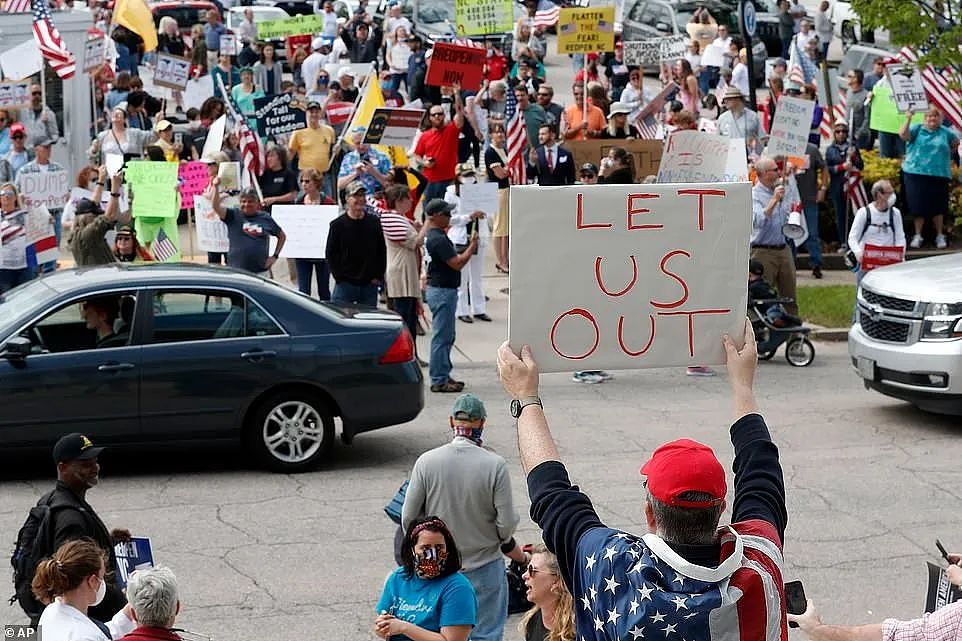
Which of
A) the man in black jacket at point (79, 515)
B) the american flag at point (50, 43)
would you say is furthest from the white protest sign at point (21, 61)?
the man in black jacket at point (79, 515)

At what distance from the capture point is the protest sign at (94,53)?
2405cm

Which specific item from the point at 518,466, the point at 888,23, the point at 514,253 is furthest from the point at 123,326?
the point at 888,23

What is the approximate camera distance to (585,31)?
23.8 metres

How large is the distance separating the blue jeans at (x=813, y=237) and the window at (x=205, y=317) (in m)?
10.6

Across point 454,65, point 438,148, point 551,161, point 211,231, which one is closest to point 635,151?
point 551,161

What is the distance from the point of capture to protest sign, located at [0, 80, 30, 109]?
21906 millimetres

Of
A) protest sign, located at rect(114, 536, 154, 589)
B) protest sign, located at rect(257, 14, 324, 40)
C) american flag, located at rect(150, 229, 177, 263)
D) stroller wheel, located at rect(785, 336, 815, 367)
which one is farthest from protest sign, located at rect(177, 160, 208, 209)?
protest sign, located at rect(257, 14, 324, 40)

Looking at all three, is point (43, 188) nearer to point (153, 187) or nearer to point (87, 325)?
point (153, 187)

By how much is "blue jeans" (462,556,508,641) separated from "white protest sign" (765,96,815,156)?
12004 millimetres

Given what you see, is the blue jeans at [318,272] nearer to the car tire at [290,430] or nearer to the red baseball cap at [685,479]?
the car tire at [290,430]

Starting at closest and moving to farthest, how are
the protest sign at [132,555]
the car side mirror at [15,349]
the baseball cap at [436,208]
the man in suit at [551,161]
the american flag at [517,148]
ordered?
the protest sign at [132,555]
the car side mirror at [15,349]
the baseball cap at [436,208]
the man in suit at [551,161]
the american flag at [517,148]

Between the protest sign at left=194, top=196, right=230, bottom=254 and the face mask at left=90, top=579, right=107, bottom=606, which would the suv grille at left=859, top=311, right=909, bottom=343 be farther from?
the face mask at left=90, top=579, right=107, bottom=606

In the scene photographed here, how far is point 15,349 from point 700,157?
9.68 metres

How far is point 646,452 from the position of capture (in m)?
12.8
